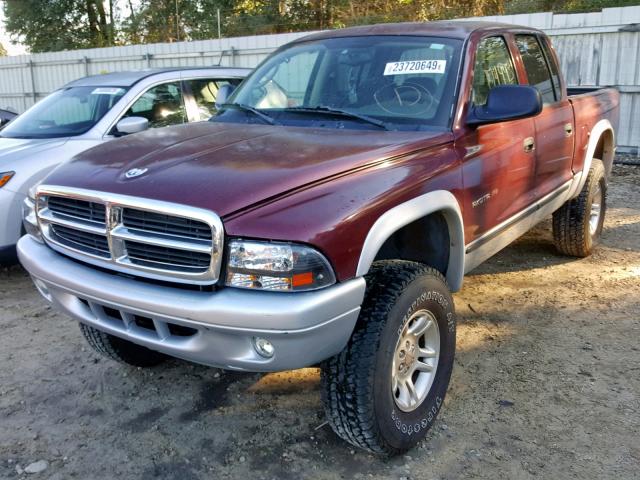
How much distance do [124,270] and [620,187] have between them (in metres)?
7.41

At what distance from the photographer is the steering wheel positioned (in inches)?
127

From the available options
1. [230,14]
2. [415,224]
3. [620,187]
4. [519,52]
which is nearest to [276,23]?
[230,14]

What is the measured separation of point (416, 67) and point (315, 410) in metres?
1.94

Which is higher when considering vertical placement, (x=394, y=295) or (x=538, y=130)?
(x=538, y=130)

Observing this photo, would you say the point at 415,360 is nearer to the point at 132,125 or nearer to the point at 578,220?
the point at 578,220

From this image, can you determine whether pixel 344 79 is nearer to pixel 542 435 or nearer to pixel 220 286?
pixel 220 286

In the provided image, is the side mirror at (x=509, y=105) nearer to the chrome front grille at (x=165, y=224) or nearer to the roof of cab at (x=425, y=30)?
the roof of cab at (x=425, y=30)

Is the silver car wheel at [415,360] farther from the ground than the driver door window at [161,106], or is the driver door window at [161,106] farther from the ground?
the driver door window at [161,106]

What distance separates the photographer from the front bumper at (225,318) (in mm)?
2156

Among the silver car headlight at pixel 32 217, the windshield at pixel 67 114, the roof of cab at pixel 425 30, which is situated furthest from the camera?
the windshield at pixel 67 114

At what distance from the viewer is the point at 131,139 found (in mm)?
3195

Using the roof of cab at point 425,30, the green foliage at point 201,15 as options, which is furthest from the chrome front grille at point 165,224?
the green foliage at point 201,15

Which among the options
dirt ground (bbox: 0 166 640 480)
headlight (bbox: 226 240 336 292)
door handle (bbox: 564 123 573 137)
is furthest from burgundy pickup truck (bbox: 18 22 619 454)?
door handle (bbox: 564 123 573 137)

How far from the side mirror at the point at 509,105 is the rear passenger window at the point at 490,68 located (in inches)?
7.5
